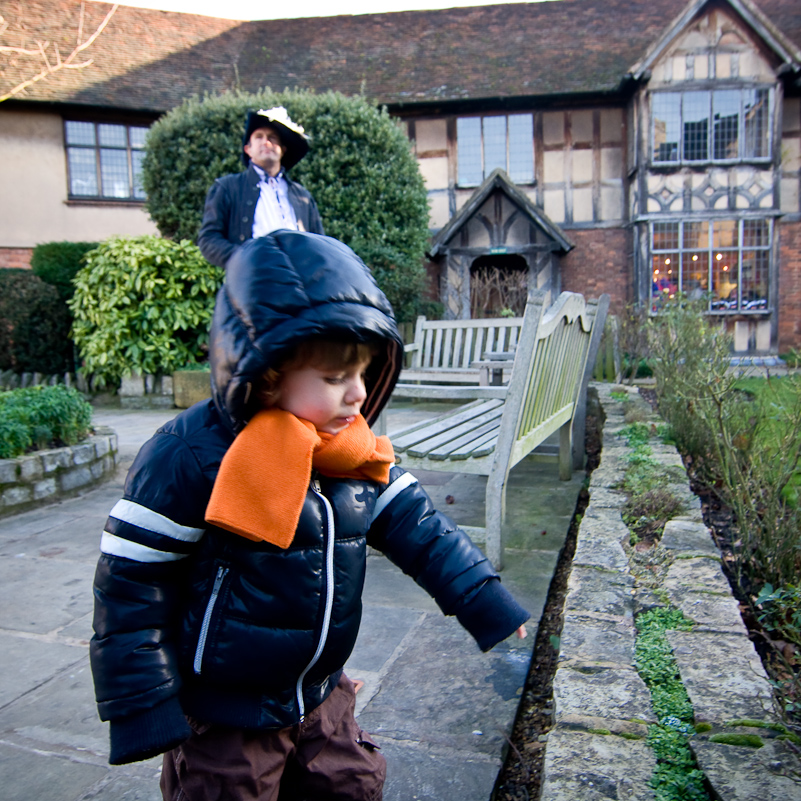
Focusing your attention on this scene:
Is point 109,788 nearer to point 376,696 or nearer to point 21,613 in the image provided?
point 376,696

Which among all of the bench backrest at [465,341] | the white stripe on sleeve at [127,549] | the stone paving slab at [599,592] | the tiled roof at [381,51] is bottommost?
the stone paving slab at [599,592]

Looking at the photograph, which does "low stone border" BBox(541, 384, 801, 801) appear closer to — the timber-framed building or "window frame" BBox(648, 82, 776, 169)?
the timber-framed building

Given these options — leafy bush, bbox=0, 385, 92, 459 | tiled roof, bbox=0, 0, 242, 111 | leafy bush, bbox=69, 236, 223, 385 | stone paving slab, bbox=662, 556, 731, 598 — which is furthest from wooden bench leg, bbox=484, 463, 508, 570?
tiled roof, bbox=0, 0, 242, 111

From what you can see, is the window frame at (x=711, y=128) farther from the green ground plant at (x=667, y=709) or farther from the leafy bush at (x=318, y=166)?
the green ground plant at (x=667, y=709)

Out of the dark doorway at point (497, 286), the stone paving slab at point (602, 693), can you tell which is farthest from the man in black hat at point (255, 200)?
the dark doorway at point (497, 286)

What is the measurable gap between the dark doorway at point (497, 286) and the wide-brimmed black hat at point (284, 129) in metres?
7.91

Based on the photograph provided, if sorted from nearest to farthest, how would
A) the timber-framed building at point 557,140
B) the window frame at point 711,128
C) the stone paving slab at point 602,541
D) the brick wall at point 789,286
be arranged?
the stone paving slab at point 602,541 < the window frame at point 711,128 < the timber-framed building at point 557,140 < the brick wall at point 789,286

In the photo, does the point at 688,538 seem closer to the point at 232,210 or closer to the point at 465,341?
the point at 232,210

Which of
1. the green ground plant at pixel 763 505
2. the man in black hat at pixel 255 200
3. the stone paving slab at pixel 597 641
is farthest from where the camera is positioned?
the man in black hat at pixel 255 200

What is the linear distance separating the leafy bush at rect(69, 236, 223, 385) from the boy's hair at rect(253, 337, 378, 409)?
7.86 m

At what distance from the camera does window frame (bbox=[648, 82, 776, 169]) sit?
14344 millimetres

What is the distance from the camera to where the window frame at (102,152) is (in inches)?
639

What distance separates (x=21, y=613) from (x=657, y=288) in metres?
14.6

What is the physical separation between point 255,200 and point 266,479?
390 cm
